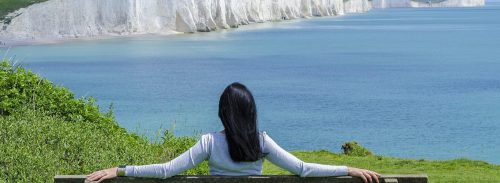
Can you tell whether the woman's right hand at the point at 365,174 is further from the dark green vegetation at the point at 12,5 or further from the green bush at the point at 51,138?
the dark green vegetation at the point at 12,5

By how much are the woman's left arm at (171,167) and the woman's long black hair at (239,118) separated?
18cm

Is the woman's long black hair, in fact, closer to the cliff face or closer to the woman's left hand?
the woman's left hand

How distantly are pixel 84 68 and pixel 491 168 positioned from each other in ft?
179

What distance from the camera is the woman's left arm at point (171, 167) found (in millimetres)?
6414

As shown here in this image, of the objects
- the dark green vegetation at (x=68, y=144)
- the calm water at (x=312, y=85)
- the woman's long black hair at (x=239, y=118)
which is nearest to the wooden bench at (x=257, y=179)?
the woman's long black hair at (x=239, y=118)

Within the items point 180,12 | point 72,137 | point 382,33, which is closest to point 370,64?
point 180,12

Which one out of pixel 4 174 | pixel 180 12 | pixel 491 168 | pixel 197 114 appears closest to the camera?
pixel 4 174

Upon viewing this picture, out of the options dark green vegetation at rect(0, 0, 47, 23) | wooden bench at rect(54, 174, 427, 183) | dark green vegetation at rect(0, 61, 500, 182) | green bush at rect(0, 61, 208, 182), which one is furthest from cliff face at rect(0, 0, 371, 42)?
wooden bench at rect(54, 174, 427, 183)

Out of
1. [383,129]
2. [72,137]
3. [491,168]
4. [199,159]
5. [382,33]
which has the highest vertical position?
[199,159]

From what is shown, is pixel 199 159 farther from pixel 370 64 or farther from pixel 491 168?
pixel 370 64

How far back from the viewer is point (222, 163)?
21.3ft

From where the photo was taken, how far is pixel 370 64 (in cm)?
7969

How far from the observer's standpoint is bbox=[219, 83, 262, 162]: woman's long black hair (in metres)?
6.32

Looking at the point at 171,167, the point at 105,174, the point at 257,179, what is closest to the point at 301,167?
the point at 257,179
